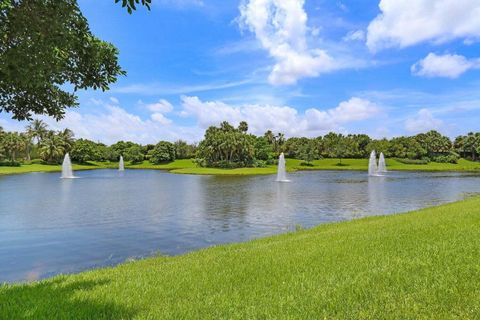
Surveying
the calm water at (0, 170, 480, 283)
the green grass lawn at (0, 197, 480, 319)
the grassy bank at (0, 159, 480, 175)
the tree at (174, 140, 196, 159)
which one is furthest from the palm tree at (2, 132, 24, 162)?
the green grass lawn at (0, 197, 480, 319)

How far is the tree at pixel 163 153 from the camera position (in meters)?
172

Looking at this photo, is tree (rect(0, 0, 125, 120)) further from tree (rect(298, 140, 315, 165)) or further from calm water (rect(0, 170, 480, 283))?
tree (rect(298, 140, 315, 165))

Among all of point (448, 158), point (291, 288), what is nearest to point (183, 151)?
point (448, 158)

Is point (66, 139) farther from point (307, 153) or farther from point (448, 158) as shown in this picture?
point (448, 158)

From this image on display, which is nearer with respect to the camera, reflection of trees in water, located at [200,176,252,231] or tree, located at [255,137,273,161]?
reflection of trees in water, located at [200,176,252,231]

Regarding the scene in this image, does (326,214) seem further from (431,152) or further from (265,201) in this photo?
(431,152)

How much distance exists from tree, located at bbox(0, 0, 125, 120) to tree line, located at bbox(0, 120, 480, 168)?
120 metres

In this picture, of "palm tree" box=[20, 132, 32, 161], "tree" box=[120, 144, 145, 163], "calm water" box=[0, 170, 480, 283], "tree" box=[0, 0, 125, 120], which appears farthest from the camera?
"tree" box=[120, 144, 145, 163]

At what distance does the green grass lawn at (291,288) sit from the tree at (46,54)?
4.57 m

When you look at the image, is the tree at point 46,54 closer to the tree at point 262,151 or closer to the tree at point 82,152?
the tree at point 262,151

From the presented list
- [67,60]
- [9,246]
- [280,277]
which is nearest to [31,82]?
[67,60]

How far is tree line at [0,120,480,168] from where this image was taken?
135250 millimetres

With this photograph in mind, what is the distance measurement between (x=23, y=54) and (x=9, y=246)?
20.2 metres

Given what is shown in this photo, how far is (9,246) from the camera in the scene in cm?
2284
